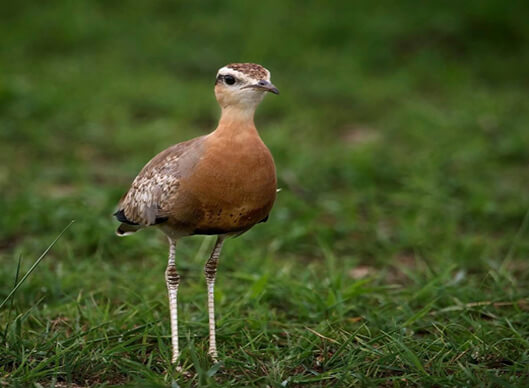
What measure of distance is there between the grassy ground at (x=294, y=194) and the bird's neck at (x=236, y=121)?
3.42 feet

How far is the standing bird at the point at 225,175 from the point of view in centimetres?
352

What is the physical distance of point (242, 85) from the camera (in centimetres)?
357

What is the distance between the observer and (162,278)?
5.00 metres

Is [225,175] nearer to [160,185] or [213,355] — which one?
[160,185]

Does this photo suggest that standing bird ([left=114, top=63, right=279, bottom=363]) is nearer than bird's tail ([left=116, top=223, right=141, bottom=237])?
Yes

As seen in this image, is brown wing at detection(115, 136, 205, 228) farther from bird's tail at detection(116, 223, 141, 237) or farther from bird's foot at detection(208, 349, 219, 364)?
bird's foot at detection(208, 349, 219, 364)

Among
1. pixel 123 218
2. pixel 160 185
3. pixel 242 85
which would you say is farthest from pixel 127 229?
pixel 242 85

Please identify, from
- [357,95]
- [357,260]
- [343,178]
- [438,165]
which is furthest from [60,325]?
[357,95]

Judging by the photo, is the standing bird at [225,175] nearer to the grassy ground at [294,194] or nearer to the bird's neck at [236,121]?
the bird's neck at [236,121]

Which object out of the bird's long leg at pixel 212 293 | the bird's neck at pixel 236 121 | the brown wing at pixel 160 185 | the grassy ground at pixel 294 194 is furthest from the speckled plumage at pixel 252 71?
the grassy ground at pixel 294 194

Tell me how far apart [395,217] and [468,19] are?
6487 millimetres

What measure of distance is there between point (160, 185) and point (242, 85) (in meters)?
0.63

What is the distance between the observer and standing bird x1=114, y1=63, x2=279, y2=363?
352 cm

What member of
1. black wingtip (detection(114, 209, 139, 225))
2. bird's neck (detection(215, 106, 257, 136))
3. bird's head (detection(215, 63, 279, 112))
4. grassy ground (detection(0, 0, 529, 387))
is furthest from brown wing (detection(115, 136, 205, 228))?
grassy ground (detection(0, 0, 529, 387))
